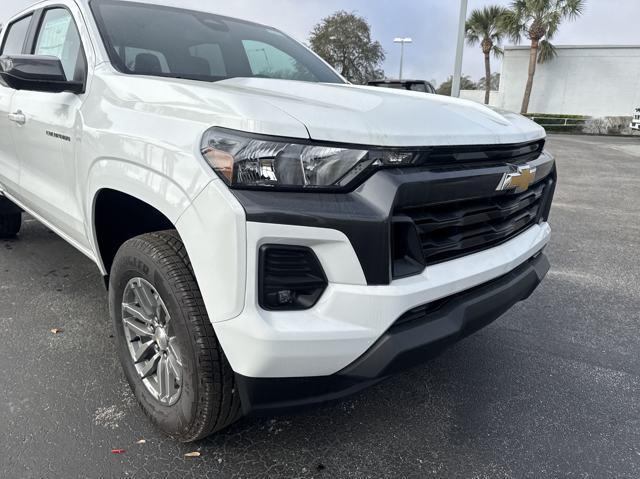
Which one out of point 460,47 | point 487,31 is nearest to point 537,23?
point 487,31

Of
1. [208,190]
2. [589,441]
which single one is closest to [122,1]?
[208,190]

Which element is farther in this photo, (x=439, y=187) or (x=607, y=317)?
Answer: (x=607, y=317)

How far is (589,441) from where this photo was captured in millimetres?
2094

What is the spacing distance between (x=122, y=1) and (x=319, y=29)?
3532 centimetres

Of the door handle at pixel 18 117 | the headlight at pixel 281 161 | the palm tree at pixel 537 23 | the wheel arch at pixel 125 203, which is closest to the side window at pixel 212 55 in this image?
the wheel arch at pixel 125 203

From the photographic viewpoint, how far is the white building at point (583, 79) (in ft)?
87.2

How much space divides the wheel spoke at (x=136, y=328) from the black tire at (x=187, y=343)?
24 centimetres

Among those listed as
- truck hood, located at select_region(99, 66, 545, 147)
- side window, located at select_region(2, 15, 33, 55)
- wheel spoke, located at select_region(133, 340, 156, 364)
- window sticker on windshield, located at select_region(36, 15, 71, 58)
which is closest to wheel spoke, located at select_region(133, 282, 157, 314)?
wheel spoke, located at select_region(133, 340, 156, 364)

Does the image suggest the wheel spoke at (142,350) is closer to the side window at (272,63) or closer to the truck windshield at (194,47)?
the truck windshield at (194,47)

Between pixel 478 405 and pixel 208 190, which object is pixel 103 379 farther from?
pixel 478 405

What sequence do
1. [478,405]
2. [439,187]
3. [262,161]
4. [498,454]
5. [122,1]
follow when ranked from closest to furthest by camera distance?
[262,161]
[439,187]
[498,454]
[478,405]
[122,1]

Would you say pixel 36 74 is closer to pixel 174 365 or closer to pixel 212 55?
pixel 212 55

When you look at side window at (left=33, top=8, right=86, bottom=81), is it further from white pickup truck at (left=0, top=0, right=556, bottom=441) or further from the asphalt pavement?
the asphalt pavement

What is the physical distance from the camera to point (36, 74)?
2.23 metres
